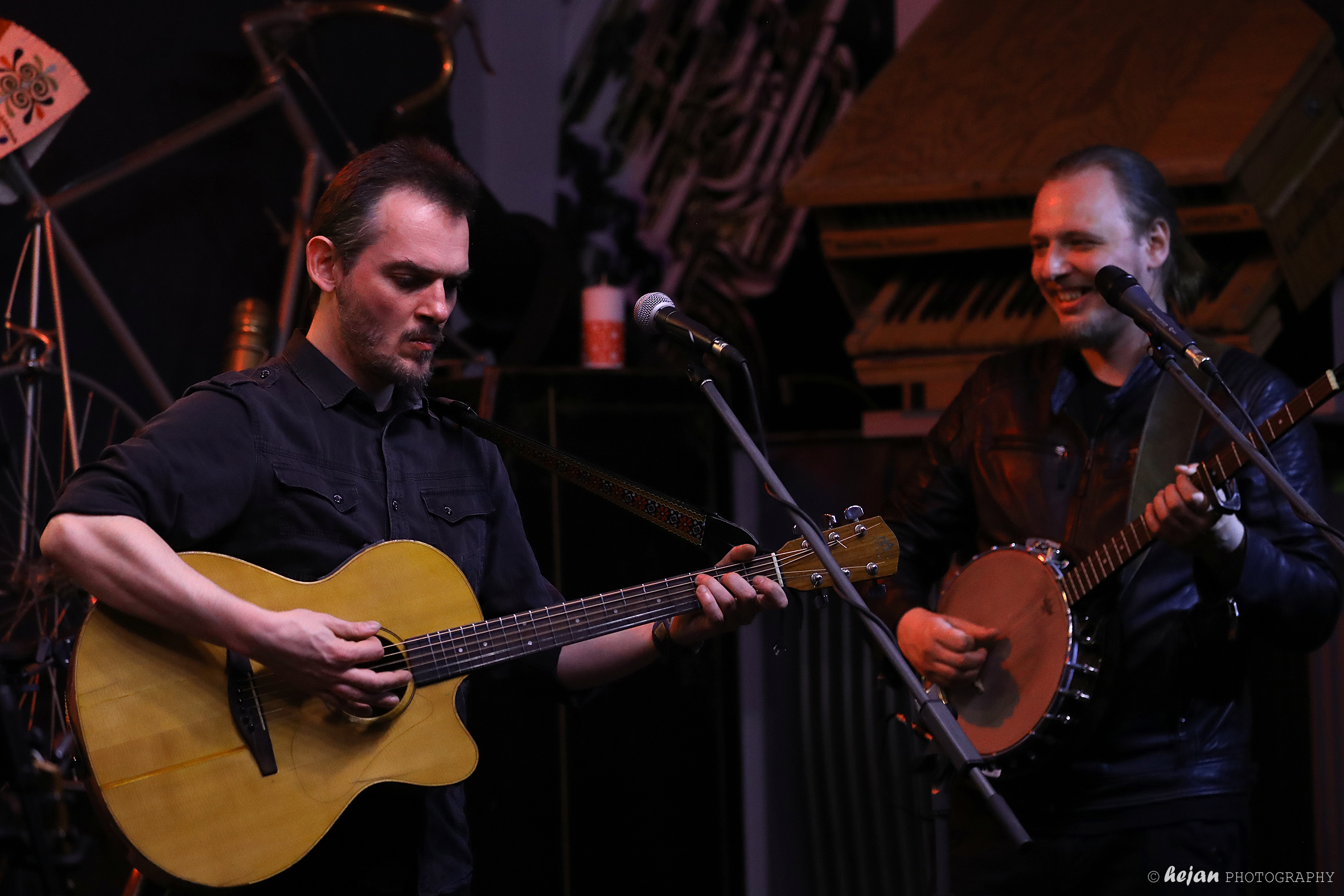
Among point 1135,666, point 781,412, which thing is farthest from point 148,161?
point 1135,666

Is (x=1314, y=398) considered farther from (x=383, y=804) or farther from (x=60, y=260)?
(x=60, y=260)

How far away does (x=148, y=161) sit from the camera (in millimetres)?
3570

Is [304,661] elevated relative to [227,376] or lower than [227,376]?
lower

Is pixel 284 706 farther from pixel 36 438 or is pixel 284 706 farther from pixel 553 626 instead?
pixel 36 438

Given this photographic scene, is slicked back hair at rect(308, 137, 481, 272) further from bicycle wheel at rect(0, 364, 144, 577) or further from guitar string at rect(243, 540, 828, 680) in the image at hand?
bicycle wheel at rect(0, 364, 144, 577)

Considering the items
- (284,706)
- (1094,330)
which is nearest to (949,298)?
(1094,330)

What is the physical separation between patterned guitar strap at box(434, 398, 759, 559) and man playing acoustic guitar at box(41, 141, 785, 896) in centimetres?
4

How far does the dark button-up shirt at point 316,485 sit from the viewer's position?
A: 2113mm

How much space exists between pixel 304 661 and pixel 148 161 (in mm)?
2005

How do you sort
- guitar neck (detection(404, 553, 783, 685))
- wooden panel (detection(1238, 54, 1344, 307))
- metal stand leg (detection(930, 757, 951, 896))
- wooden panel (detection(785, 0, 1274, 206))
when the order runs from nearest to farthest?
1. metal stand leg (detection(930, 757, 951, 896))
2. guitar neck (detection(404, 553, 783, 685))
3. wooden panel (detection(1238, 54, 1344, 307))
4. wooden panel (detection(785, 0, 1274, 206))

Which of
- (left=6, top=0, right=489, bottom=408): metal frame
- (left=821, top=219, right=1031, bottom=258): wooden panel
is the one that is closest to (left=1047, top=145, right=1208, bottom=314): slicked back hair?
(left=821, top=219, right=1031, bottom=258): wooden panel

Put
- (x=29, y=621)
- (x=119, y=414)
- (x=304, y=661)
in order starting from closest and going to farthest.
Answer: (x=304, y=661), (x=29, y=621), (x=119, y=414)

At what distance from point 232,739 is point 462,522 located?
0.56 metres

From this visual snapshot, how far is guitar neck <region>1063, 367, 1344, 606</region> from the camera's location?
2.30 m
